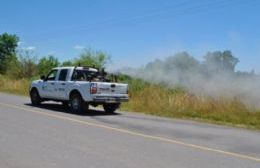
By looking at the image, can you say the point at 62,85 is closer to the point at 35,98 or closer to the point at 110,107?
the point at 110,107

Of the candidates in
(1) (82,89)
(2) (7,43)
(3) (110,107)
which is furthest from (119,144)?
(2) (7,43)

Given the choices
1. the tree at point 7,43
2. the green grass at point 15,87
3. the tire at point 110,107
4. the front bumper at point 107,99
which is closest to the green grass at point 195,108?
the tire at point 110,107

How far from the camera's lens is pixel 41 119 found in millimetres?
17031

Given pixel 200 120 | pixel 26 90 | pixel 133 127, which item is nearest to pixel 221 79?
pixel 200 120

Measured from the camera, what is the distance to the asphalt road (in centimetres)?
933

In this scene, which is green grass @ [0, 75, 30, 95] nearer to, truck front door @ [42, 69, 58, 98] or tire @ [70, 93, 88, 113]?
truck front door @ [42, 69, 58, 98]

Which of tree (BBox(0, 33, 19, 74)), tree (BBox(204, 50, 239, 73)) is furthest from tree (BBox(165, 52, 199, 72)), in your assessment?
tree (BBox(0, 33, 19, 74))

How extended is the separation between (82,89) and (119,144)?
9308 mm

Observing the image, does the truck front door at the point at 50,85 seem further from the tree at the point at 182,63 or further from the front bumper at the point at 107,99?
the tree at the point at 182,63

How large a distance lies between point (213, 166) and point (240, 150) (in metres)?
2.52

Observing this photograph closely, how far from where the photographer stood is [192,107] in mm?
22703

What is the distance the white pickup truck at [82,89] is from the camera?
20422 millimetres

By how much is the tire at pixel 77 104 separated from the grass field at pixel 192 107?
3.40 meters

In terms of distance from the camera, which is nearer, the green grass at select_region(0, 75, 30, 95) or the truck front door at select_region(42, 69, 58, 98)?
the truck front door at select_region(42, 69, 58, 98)
